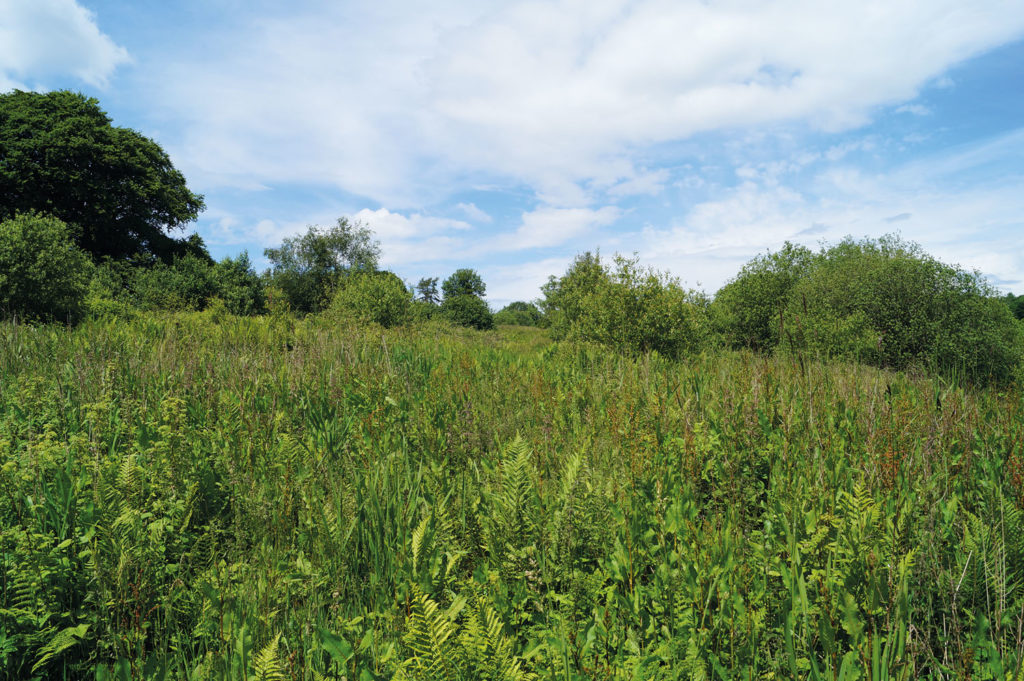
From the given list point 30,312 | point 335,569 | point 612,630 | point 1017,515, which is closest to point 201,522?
point 335,569

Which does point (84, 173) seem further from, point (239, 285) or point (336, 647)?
point (336, 647)

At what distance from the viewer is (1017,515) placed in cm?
194

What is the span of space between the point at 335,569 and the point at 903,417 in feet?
12.8

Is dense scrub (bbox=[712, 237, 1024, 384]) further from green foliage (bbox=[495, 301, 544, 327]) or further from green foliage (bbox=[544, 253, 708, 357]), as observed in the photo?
green foliage (bbox=[495, 301, 544, 327])

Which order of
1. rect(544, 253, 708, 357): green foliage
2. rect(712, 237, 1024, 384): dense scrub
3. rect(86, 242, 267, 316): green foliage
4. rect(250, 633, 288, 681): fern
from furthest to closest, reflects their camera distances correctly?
rect(86, 242, 267, 316): green foliage
rect(712, 237, 1024, 384): dense scrub
rect(544, 253, 708, 357): green foliage
rect(250, 633, 288, 681): fern

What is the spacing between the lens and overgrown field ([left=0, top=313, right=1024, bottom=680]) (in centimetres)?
150

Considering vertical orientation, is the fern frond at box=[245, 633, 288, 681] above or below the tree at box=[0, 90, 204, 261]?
below

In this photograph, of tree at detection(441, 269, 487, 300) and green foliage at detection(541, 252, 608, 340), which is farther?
tree at detection(441, 269, 487, 300)

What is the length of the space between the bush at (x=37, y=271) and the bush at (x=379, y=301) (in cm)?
Answer: 720

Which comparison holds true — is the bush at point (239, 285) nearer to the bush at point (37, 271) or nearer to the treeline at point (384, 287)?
the treeline at point (384, 287)

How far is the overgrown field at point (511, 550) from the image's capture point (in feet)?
4.91

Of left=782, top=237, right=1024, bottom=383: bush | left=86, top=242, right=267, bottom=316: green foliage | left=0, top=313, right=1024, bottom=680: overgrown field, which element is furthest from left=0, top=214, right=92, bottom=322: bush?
left=782, top=237, right=1024, bottom=383: bush

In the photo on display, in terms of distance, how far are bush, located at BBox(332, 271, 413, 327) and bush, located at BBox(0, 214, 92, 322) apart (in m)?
7.20

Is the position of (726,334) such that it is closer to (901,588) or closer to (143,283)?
(901,588)
